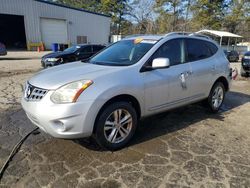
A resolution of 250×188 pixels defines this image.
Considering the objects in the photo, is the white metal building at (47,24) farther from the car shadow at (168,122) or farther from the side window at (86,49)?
the car shadow at (168,122)

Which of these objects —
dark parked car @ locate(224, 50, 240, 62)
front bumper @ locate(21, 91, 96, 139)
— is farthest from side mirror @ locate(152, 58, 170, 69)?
dark parked car @ locate(224, 50, 240, 62)

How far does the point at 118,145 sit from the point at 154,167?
2.22ft

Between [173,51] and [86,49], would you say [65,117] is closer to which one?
[173,51]

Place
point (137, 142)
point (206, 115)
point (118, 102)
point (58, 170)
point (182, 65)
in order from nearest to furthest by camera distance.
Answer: point (58, 170) → point (118, 102) → point (137, 142) → point (182, 65) → point (206, 115)

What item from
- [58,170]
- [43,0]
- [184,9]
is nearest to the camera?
[58,170]

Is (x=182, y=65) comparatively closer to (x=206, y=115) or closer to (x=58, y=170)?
(x=206, y=115)

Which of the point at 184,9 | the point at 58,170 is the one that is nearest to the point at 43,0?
the point at 184,9

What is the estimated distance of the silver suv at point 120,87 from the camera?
115 inches

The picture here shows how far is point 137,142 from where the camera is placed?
3.70 meters

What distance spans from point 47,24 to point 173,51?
2628 cm

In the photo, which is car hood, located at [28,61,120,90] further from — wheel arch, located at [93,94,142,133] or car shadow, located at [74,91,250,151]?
car shadow, located at [74,91,250,151]

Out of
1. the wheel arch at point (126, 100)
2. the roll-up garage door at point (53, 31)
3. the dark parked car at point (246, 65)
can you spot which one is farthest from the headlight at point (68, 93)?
the roll-up garage door at point (53, 31)

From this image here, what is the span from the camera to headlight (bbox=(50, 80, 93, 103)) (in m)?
2.87

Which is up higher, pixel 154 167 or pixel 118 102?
pixel 118 102
